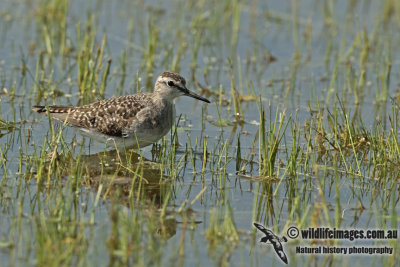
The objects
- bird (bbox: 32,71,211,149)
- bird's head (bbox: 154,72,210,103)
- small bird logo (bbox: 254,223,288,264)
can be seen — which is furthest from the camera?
bird's head (bbox: 154,72,210,103)

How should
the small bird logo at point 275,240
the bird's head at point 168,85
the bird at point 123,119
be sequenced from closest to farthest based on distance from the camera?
the small bird logo at point 275,240 < the bird at point 123,119 < the bird's head at point 168,85

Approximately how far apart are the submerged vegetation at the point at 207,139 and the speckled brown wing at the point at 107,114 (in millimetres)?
443

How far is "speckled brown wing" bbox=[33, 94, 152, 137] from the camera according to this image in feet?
37.6

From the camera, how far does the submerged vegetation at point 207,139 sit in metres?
8.13

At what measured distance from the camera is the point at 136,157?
11961 mm

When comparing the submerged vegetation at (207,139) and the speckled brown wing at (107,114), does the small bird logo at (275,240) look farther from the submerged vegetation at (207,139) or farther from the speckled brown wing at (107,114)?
the speckled brown wing at (107,114)

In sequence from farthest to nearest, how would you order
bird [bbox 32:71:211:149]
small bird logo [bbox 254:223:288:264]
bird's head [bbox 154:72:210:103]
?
bird's head [bbox 154:72:210:103] < bird [bbox 32:71:211:149] < small bird logo [bbox 254:223:288:264]

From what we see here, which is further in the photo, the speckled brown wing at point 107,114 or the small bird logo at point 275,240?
the speckled brown wing at point 107,114

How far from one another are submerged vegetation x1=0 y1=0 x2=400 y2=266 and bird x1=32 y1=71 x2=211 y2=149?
1.06 ft

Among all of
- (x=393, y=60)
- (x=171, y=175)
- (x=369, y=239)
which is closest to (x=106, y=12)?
(x=393, y=60)

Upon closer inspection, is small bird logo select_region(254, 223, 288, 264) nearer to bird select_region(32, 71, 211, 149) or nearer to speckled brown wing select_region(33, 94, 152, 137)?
bird select_region(32, 71, 211, 149)

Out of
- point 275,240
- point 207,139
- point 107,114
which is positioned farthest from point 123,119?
point 275,240

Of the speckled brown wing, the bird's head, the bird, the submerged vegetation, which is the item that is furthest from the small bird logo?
the bird's head

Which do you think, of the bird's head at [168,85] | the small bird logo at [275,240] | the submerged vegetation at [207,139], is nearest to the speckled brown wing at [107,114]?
the bird's head at [168,85]
